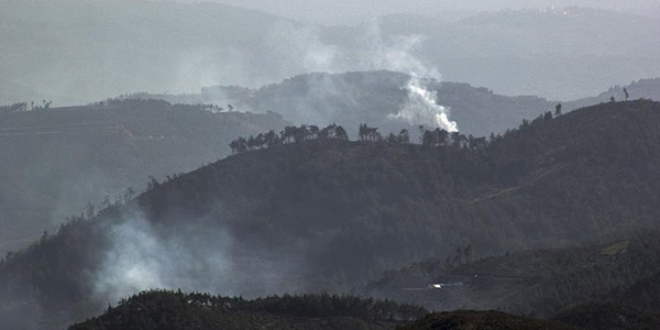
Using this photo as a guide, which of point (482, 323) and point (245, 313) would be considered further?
point (245, 313)

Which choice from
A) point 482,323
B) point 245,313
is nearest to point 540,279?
point 245,313

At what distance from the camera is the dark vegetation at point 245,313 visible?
473 ft

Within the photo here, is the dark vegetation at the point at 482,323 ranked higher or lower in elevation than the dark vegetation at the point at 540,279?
lower

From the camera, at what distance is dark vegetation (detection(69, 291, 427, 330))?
14412 centimetres

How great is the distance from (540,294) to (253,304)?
107 ft

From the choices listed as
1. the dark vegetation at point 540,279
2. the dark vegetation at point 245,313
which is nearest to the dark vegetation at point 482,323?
the dark vegetation at point 540,279

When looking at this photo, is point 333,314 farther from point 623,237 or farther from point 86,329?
point 623,237

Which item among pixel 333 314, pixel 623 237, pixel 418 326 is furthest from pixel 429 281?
pixel 418 326

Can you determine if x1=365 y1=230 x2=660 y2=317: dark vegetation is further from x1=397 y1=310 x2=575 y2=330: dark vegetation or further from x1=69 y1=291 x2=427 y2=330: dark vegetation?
x1=397 y1=310 x2=575 y2=330: dark vegetation

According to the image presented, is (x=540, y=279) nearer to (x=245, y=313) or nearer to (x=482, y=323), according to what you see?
(x=245, y=313)

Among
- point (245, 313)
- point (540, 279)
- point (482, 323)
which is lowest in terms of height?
point (482, 323)

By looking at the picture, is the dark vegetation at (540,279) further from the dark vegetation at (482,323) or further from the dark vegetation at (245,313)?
the dark vegetation at (482,323)

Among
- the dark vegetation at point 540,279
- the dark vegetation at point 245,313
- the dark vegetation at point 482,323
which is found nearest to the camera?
the dark vegetation at point 482,323

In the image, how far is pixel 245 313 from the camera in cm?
15125
